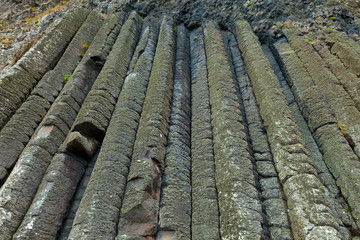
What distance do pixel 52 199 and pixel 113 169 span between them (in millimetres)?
1132

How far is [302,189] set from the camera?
421 cm

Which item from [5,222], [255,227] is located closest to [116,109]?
[5,222]

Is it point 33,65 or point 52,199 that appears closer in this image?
point 52,199

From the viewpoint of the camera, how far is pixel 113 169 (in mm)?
4738

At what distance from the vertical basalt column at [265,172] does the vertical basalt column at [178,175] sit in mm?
1278

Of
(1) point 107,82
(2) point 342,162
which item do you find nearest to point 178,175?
(2) point 342,162

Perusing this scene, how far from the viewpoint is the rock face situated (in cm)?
415

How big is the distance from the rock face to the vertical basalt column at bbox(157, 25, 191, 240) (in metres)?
0.02

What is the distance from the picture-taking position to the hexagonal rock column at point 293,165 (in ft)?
12.5

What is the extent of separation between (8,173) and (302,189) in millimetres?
5352

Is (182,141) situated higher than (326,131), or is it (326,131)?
(326,131)

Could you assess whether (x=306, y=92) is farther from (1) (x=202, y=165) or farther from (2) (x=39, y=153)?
(2) (x=39, y=153)

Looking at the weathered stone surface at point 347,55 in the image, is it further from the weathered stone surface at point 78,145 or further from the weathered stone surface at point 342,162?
the weathered stone surface at point 78,145

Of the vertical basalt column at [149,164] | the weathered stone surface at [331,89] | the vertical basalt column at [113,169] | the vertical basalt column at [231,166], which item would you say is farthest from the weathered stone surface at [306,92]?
the vertical basalt column at [113,169]
